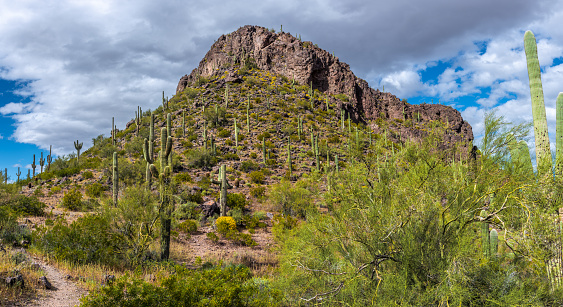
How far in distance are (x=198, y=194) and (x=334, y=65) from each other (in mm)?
41530

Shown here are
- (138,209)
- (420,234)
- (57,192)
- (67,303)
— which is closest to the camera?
(420,234)

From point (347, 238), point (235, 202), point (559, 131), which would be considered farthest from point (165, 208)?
point (559, 131)

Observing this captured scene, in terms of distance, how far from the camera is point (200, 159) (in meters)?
29.3

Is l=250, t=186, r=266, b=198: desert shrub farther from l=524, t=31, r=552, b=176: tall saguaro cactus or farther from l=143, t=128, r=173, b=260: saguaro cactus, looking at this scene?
l=524, t=31, r=552, b=176: tall saguaro cactus

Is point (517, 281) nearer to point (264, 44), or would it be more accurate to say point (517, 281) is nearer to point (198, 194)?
point (198, 194)

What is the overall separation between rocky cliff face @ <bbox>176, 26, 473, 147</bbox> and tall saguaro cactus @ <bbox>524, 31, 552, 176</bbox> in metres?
41.7

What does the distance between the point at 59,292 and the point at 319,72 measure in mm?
51531

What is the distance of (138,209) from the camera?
1062cm

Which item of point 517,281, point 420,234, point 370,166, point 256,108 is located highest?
point 256,108

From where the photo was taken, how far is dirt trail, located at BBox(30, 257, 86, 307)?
6.47 metres

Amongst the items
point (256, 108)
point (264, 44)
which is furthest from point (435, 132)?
point (264, 44)

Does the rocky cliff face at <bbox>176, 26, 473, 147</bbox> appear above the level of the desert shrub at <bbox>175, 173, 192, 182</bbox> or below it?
above

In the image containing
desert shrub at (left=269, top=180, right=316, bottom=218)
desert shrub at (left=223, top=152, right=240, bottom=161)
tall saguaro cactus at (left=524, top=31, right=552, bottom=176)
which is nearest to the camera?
tall saguaro cactus at (left=524, top=31, right=552, bottom=176)

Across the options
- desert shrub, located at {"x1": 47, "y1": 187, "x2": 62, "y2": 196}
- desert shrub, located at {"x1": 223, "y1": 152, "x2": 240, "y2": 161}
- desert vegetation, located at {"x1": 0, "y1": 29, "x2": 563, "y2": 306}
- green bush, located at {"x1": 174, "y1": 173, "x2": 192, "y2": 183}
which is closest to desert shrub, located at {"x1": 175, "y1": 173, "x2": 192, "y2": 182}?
green bush, located at {"x1": 174, "y1": 173, "x2": 192, "y2": 183}
